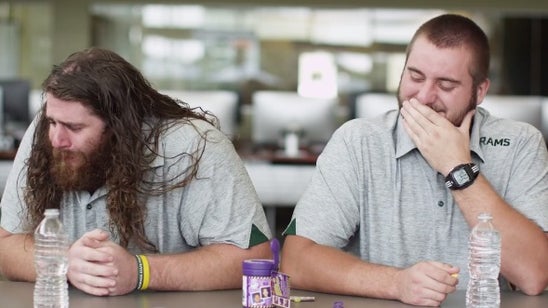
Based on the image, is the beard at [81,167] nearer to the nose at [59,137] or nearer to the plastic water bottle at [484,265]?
the nose at [59,137]

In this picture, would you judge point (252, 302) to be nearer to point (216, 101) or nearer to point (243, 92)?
point (216, 101)

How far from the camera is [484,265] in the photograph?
220 cm

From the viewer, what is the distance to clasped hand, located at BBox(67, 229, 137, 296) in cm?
220

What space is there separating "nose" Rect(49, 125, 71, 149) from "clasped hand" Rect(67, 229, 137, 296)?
297 millimetres

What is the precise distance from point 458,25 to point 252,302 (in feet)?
3.42

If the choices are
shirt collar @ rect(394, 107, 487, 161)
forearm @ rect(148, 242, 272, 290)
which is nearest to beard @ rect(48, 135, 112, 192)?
forearm @ rect(148, 242, 272, 290)

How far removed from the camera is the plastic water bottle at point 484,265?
2.14 m

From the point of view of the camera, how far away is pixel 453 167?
2.46 meters

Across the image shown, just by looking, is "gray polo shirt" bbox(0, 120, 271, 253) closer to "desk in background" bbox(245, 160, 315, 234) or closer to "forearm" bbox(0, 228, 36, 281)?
"forearm" bbox(0, 228, 36, 281)

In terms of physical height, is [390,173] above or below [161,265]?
above

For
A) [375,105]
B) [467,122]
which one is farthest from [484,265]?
[375,105]

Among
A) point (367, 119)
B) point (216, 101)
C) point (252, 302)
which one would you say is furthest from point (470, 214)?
point (216, 101)

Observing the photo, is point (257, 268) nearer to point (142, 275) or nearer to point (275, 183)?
point (142, 275)

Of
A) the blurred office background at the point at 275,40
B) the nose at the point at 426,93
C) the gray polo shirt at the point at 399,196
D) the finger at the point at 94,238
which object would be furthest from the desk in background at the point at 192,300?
the blurred office background at the point at 275,40
